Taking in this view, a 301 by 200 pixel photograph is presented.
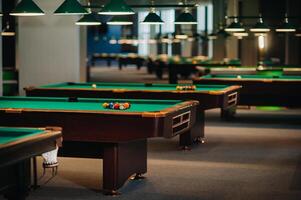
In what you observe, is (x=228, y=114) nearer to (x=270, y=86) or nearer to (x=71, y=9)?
(x=270, y=86)

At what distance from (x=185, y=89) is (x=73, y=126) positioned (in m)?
2.87

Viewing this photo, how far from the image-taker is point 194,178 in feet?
21.6

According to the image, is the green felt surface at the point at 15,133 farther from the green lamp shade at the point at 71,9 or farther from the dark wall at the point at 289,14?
the dark wall at the point at 289,14

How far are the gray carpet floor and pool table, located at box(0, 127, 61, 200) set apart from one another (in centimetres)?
67

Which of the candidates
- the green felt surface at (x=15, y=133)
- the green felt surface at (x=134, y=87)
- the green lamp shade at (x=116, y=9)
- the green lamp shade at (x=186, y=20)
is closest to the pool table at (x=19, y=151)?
the green felt surface at (x=15, y=133)

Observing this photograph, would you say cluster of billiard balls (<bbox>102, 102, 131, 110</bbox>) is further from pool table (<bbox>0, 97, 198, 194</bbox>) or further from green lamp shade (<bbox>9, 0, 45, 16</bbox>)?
green lamp shade (<bbox>9, 0, 45, 16</bbox>)

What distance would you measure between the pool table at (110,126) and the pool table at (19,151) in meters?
0.66

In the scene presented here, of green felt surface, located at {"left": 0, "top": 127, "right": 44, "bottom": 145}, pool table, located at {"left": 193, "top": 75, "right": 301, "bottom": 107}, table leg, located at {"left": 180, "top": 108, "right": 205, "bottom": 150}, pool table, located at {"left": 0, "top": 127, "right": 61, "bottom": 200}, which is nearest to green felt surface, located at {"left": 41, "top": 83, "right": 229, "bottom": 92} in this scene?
table leg, located at {"left": 180, "top": 108, "right": 205, "bottom": 150}

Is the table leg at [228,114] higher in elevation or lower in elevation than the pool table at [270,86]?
lower

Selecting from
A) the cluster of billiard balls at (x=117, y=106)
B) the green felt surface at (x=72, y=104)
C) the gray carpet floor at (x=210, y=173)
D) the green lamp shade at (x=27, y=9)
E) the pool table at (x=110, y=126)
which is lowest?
the gray carpet floor at (x=210, y=173)

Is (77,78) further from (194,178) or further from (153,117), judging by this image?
(153,117)

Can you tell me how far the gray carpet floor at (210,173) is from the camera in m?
5.88

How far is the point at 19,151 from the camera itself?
4.24m

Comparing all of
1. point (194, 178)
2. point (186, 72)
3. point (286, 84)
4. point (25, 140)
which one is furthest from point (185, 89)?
point (186, 72)
